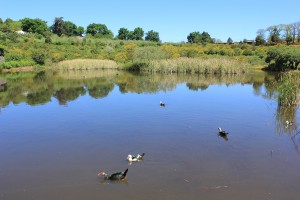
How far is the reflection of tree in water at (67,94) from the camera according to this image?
21.7 meters

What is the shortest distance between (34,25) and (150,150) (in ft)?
304

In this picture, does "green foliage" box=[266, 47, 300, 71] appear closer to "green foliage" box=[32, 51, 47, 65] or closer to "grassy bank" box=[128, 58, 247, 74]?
"grassy bank" box=[128, 58, 247, 74]

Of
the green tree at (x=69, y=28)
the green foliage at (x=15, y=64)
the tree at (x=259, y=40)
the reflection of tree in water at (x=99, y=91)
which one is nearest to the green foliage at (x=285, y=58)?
the reflection of tree in water at (x=99, y=91)

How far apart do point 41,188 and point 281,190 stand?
5.78 meters

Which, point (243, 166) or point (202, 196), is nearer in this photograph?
point (202, 196)

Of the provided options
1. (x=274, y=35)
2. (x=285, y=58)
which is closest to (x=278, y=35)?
(x=274, y=35)

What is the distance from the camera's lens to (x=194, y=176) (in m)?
8.70

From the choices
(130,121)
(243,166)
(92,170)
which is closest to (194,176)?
(243,166)

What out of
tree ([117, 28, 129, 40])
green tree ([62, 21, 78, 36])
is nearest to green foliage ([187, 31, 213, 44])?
tree ([117, 28, 129, 40])

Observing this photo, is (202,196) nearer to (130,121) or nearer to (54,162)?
(54,162)

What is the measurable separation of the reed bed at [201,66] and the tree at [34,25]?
5956 centimetres

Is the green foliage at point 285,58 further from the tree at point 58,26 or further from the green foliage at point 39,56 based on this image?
the tree at point 58,26

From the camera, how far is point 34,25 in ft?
309

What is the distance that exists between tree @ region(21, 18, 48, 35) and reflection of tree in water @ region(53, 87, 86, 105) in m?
72.6
